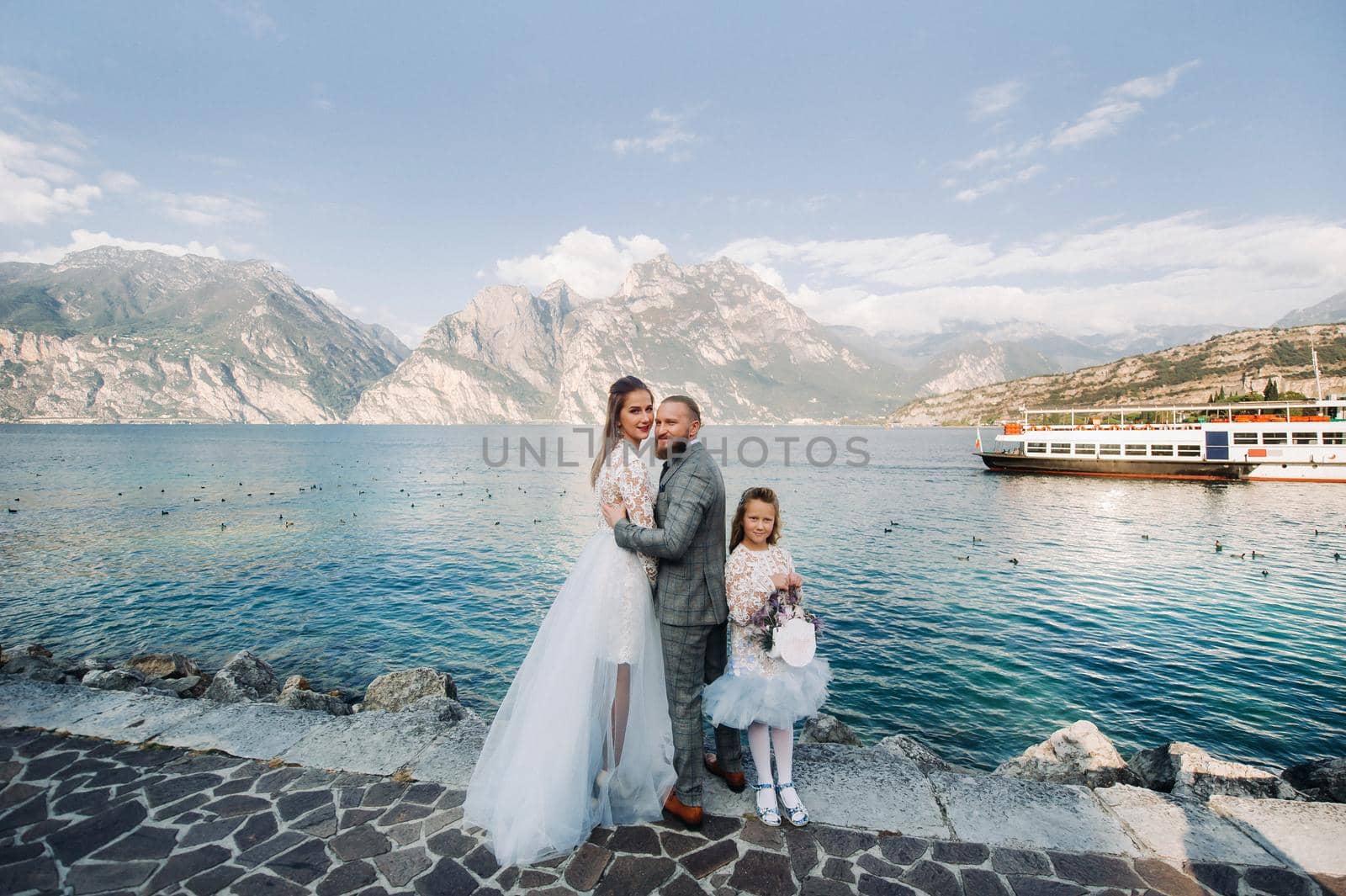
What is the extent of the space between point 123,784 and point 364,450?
362 ft

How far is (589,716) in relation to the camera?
4.51 meters

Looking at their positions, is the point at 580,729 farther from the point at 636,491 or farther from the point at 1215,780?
the point at 1215,780

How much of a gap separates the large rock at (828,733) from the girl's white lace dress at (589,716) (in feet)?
18.6

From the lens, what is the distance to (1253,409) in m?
63.0

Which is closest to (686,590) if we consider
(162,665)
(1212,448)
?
(162,665)

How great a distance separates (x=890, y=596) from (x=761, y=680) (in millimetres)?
16964

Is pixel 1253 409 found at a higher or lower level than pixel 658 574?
higher

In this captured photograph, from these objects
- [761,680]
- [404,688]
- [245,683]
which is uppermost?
[761,680]

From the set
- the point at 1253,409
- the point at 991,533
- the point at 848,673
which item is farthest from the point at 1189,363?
the point at 848,673

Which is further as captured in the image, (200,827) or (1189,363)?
(1189,363)

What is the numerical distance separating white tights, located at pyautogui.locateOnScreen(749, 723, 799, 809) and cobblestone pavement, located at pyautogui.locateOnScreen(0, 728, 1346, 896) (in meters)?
0.22

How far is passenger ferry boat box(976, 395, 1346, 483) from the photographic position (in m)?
50.6

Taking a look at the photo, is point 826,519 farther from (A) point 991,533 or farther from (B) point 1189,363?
(B) point 1189,363

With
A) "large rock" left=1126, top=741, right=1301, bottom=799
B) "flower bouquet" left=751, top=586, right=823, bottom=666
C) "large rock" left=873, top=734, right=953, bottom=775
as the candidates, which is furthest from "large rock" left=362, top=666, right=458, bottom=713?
"large rock" left=1126, top=741, right=1301, bottom=799
